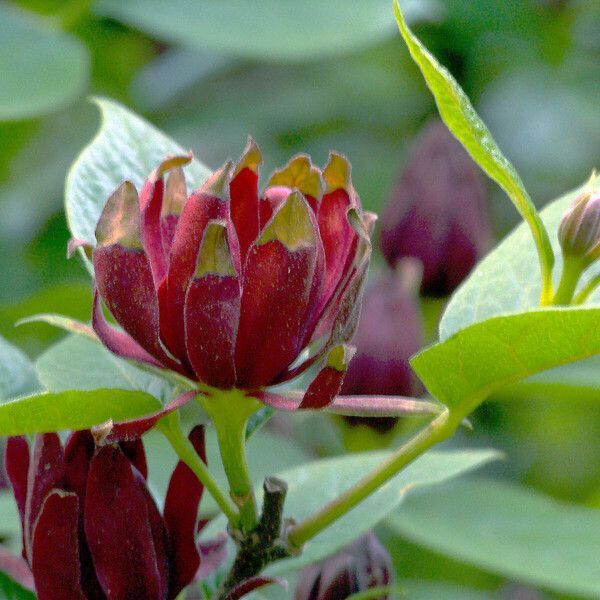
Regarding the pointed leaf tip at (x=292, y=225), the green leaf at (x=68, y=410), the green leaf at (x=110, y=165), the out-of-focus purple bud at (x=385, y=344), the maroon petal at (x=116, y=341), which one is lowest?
the out-of-focus purple bud at (x=385, y=344)

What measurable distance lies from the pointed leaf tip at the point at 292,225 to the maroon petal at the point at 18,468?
0.55 feet

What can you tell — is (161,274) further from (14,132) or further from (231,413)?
(14,132)

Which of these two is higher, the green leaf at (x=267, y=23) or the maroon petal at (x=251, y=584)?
the green leaf at (x=267, y=23)

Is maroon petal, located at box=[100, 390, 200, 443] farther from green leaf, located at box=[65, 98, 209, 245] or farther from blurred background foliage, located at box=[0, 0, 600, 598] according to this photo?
blurred background foliage, located at box=[0, 0, 600, 598]

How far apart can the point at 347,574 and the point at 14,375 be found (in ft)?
0.69

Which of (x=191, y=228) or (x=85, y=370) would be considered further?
(x=85, y=370)

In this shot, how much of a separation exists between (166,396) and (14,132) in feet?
2.92

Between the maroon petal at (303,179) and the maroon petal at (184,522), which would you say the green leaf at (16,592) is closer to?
the maroon petal at (184,522)

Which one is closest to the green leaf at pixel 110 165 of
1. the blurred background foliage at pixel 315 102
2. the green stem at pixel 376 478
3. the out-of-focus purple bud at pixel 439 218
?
the green stem at pixel 376 478

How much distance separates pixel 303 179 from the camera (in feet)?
1.64

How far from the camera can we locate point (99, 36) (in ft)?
5.13

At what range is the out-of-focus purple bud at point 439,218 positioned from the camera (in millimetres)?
1087

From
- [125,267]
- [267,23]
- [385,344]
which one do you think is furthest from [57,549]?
[267,23]

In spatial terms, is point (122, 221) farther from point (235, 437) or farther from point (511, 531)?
point (511, 531)
